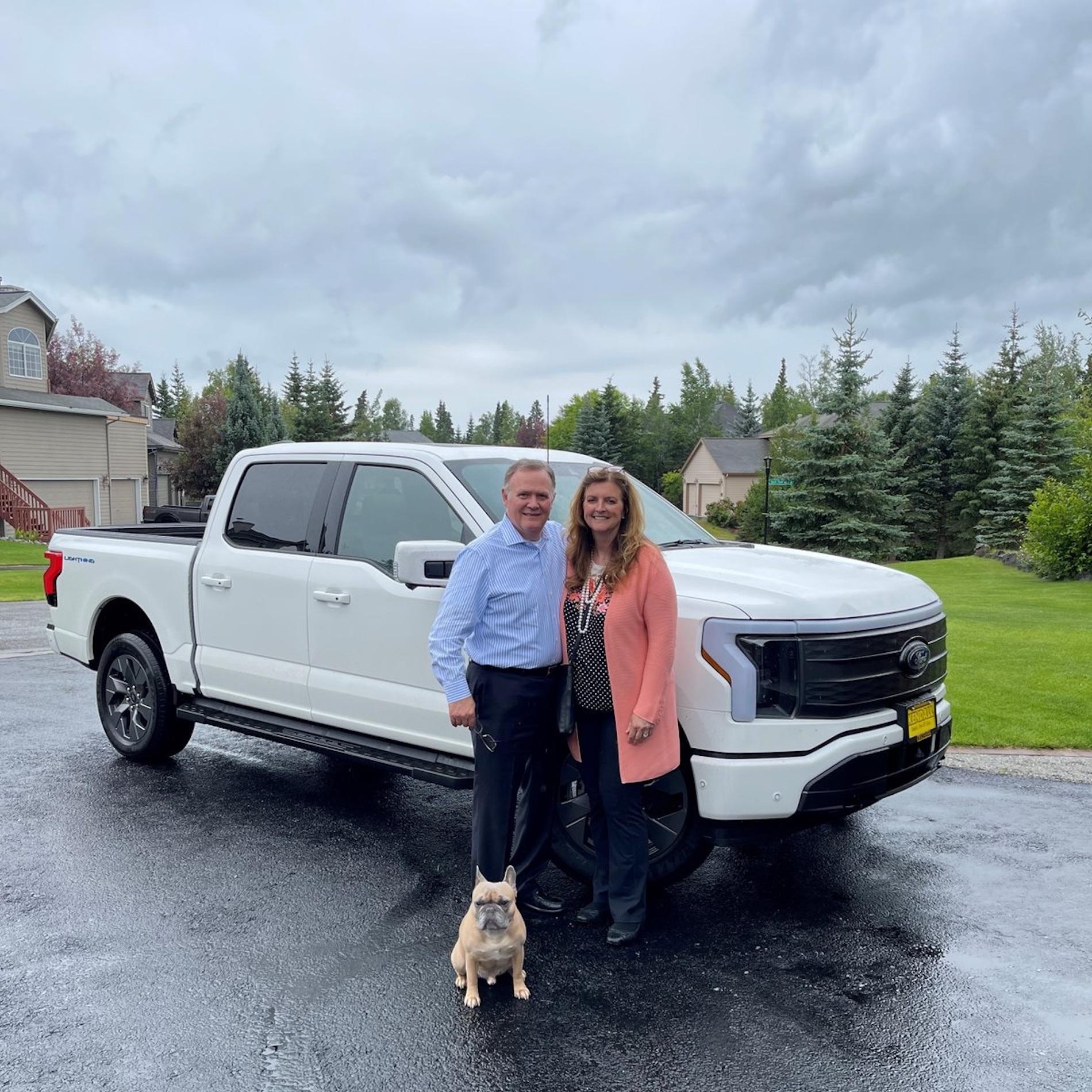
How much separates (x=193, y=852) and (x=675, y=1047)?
2892 millimetres

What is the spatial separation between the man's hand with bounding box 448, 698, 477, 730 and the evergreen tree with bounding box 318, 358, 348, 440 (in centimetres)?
6357

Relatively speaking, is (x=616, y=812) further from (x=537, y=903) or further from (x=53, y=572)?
(x=53, y=572)

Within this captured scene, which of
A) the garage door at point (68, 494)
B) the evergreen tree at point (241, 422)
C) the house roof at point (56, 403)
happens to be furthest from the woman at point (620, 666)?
the evergreen tree at point (241, 422)

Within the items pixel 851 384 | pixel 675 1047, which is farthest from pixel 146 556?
pixel 851 384

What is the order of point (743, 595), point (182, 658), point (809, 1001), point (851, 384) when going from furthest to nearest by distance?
point (851, 384)
point (182, 658)
point (743, 595)
point (809, 1001)

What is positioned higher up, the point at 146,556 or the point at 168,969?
the point at 146,556

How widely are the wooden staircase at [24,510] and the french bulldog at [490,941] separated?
31.1 m

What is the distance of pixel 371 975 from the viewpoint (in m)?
3.83

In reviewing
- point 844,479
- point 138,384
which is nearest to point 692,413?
point 138,384

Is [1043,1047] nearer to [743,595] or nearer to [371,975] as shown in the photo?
[743,595]

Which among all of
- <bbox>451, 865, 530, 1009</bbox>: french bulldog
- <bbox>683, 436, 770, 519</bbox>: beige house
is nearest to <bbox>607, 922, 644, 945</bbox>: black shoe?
<bbox>451, 865, 530, 1009</bbox>: french bulldog

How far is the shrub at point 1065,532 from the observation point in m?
22.0

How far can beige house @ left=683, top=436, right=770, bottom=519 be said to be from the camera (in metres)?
66.7

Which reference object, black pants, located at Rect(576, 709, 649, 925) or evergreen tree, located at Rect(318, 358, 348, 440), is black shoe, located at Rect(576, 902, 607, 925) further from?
evergreen tree, located at Rect(318, 358, 348, 440)
